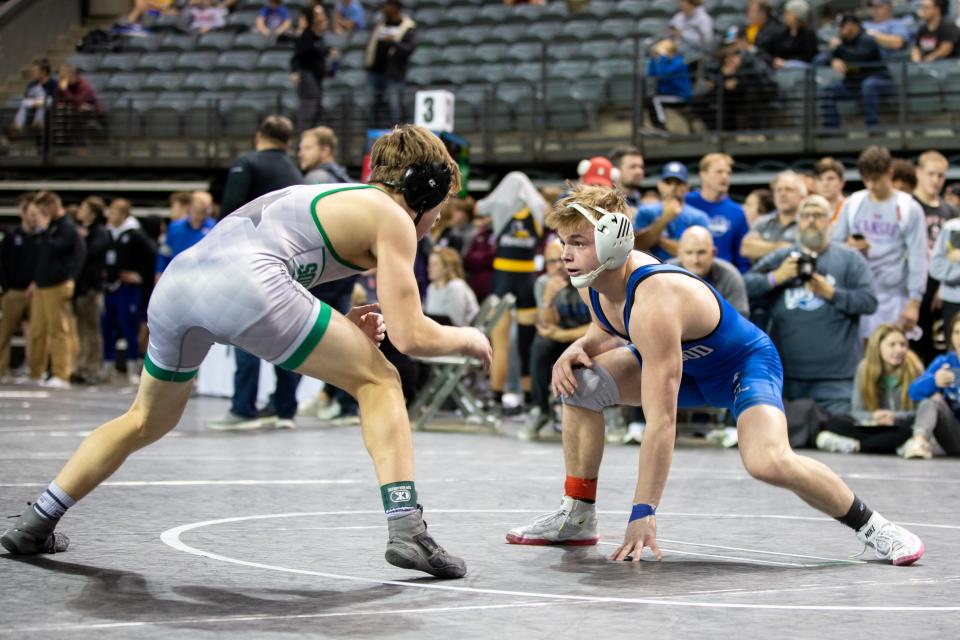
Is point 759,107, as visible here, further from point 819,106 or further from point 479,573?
point 479,573

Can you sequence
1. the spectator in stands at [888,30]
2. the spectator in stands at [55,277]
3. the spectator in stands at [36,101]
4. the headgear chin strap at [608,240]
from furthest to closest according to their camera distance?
the spectator in stands at [36,101] < the spectator in stands at [888,30] < the spectator in stands at [55,277] < the headgear chin strap at [608,240]

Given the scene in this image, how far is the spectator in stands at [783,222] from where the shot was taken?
8859mm

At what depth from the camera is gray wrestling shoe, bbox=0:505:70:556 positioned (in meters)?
3.92

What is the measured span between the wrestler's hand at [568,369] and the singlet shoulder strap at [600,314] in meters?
0.12

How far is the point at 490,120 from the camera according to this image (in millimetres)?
14352

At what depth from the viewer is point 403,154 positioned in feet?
12.6

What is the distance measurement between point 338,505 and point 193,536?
1.00m

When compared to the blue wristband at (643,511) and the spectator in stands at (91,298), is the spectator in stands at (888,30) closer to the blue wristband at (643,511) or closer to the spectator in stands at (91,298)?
the spectator in stands at (91,298)

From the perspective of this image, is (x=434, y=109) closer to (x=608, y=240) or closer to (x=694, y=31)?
(x=694, y=31)

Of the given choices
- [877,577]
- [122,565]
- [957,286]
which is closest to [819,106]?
[957,286]

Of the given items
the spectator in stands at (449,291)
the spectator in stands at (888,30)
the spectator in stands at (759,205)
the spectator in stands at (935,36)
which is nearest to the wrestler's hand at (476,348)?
the spectator in stands at (449,291)

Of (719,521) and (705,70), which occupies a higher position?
(705,70)

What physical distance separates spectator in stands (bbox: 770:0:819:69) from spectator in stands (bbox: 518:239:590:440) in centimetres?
463

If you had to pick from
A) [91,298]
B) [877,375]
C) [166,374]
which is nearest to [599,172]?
[877,375]
